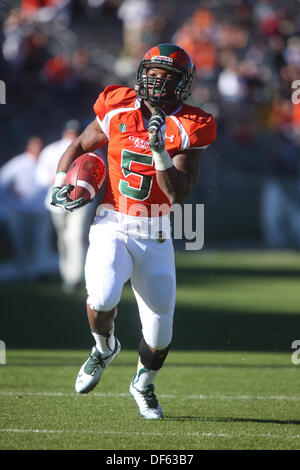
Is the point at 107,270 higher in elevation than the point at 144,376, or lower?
higher

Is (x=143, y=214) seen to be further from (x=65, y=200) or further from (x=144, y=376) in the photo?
(x=144, y=376)

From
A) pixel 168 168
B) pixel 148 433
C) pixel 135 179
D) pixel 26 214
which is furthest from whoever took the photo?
pixel 26 214

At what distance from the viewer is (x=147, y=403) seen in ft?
17.2

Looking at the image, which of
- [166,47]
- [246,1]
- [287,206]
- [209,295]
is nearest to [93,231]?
[166,47]

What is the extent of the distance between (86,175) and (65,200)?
0.22m

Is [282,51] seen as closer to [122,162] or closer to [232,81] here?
[232,81]

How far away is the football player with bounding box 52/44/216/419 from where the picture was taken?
5.12 m

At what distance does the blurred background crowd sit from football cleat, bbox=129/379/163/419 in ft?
37.3

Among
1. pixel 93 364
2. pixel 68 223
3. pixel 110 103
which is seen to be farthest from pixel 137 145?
pixel 68 223

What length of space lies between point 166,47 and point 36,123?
1024 centimetres

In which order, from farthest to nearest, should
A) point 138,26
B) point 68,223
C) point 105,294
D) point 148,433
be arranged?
1. point 138,26
2. point 68,223
3. point 105,294
4. point 148,433

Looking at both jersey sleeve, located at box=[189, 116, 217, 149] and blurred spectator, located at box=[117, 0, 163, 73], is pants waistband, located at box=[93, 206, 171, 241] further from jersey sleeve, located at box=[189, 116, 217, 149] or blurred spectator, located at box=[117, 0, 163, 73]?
blurred spectator, located at box=[117, 0, 163, 73]

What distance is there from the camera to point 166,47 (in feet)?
17.3

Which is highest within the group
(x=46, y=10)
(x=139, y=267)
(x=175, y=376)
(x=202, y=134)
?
(x=202, y=134)
